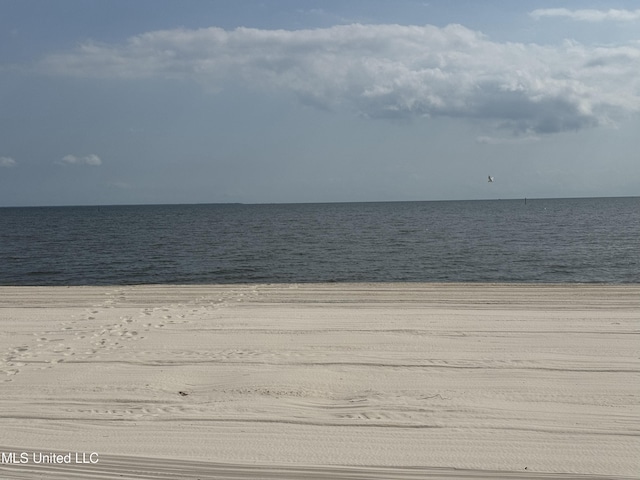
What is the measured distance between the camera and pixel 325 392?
19.6 feet

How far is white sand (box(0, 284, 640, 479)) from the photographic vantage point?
14.9 ft

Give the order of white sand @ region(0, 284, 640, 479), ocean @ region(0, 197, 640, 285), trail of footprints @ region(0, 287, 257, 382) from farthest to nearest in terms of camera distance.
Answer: ocean @ region(0, 197, 640, 285)
trail of footprints @ region(0, 287, 257, 382)
white sand @ region(0, 284, 640, 479)

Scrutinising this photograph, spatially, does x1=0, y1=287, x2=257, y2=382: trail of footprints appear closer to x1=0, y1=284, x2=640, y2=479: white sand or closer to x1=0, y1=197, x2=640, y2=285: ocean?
x1=0, y1=284, x2=640, y2=479: white sand

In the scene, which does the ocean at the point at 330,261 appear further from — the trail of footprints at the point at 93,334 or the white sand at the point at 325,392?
the white sand at the point at 325,392

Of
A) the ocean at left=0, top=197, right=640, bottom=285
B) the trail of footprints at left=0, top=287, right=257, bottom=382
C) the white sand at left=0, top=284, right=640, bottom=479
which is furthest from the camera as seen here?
the ocean at left=0, top=197, right=640, bottom=285

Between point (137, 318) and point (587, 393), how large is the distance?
6.66 m

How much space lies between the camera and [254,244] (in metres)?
34.2

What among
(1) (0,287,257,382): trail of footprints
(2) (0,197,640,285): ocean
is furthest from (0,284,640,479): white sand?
(2) (0,197,640,285): ocean

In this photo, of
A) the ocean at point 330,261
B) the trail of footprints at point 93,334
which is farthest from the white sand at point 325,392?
the ocean at point 330,261

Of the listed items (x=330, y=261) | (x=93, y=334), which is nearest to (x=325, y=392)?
(x=93, y=334)

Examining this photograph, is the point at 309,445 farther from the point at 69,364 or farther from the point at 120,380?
the point at 69,364

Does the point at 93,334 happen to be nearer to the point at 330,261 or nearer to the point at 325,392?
the point at 325,392

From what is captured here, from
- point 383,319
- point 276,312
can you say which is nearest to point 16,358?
point 276,312

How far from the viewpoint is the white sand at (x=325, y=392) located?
453cm
